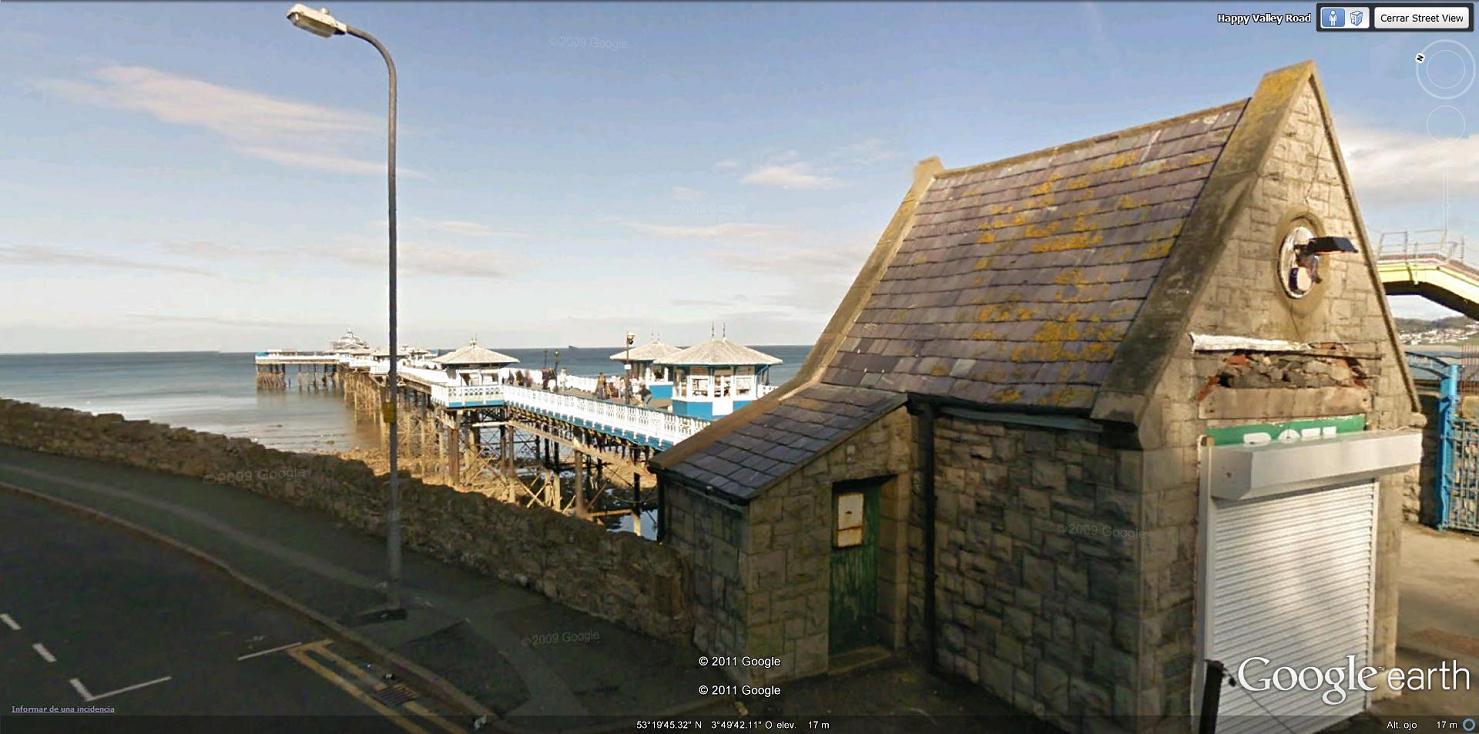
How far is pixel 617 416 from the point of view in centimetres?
2481

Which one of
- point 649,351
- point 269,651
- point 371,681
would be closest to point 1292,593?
point 371,681

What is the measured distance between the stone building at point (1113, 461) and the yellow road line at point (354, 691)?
10.9 feet

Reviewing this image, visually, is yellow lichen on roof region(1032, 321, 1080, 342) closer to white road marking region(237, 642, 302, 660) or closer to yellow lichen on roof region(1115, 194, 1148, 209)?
yellow lichen on roof region(1115, 194, 1148, 209)

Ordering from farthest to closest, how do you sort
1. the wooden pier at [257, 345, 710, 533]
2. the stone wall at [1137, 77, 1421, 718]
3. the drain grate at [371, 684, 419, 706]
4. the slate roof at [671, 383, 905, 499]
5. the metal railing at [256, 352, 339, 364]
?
the metal railing at [256, 352, 339, 364]
the wooden pier at [257, 345, 710, 533]
the slate roof at [671, 383, 905, 499]
the drain grate at [371, 684, 419, 706]
the stone wall at [1137, 77, 1421, 718]

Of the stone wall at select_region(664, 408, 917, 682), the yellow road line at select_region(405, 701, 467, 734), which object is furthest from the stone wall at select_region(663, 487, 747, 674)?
the yellow road line at select_region(405, 701, 467, 734)

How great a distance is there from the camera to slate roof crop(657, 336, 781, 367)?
92.7ft

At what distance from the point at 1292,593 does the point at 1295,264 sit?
11.7ft

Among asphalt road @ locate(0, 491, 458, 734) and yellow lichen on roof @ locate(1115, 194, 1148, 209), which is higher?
yellow lichen on roof @ locate(1115, 194, 1148, 209)

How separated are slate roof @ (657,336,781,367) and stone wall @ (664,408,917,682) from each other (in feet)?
62.2

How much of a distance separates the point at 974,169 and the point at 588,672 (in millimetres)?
9188

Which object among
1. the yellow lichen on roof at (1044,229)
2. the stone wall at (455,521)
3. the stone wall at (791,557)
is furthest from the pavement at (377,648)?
the yellow lichen on roof at (1044,229)

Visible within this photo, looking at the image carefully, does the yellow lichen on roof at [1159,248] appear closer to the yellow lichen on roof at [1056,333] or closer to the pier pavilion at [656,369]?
the yellow lichen on roof at [1056,333]

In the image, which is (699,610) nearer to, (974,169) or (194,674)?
(194,674)

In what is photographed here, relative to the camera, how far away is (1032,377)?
7438 millimetres
